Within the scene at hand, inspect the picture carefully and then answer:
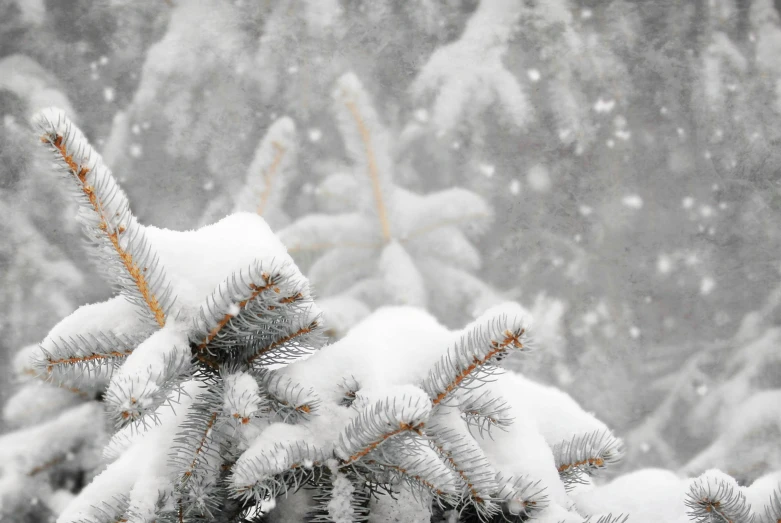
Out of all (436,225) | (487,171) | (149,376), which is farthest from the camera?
(487,171)

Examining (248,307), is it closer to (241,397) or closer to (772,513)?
(241,397)

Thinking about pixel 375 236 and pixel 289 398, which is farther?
pixel 375 236

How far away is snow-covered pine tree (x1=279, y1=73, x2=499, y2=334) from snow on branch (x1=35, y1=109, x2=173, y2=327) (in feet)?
2.92

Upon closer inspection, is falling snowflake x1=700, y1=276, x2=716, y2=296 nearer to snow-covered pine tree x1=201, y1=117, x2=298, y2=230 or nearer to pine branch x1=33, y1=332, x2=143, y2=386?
snow-covered pine tree x1=201, y1=117, x2=298, y2=230

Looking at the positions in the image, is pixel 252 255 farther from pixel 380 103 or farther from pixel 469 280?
pixel 380 103

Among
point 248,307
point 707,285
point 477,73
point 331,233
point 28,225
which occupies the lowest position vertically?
point 248,307

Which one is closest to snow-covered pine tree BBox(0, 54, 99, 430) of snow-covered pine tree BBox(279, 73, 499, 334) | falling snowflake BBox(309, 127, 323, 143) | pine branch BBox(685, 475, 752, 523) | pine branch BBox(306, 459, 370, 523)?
falling snowflake BBox(309, 127, 323, 143)

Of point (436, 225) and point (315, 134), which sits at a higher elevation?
point (315, 134)

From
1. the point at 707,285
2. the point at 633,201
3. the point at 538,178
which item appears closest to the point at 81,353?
the point at 538,178

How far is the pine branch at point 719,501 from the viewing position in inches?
14.2

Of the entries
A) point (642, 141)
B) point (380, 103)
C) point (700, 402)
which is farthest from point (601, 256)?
point (380, 103)

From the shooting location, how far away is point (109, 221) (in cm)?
37

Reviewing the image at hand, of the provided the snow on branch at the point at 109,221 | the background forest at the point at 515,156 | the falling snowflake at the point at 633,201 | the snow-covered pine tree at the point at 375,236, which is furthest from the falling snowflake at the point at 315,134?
the snow on branch at the point at 109,221

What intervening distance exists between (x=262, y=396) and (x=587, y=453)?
29 cm
